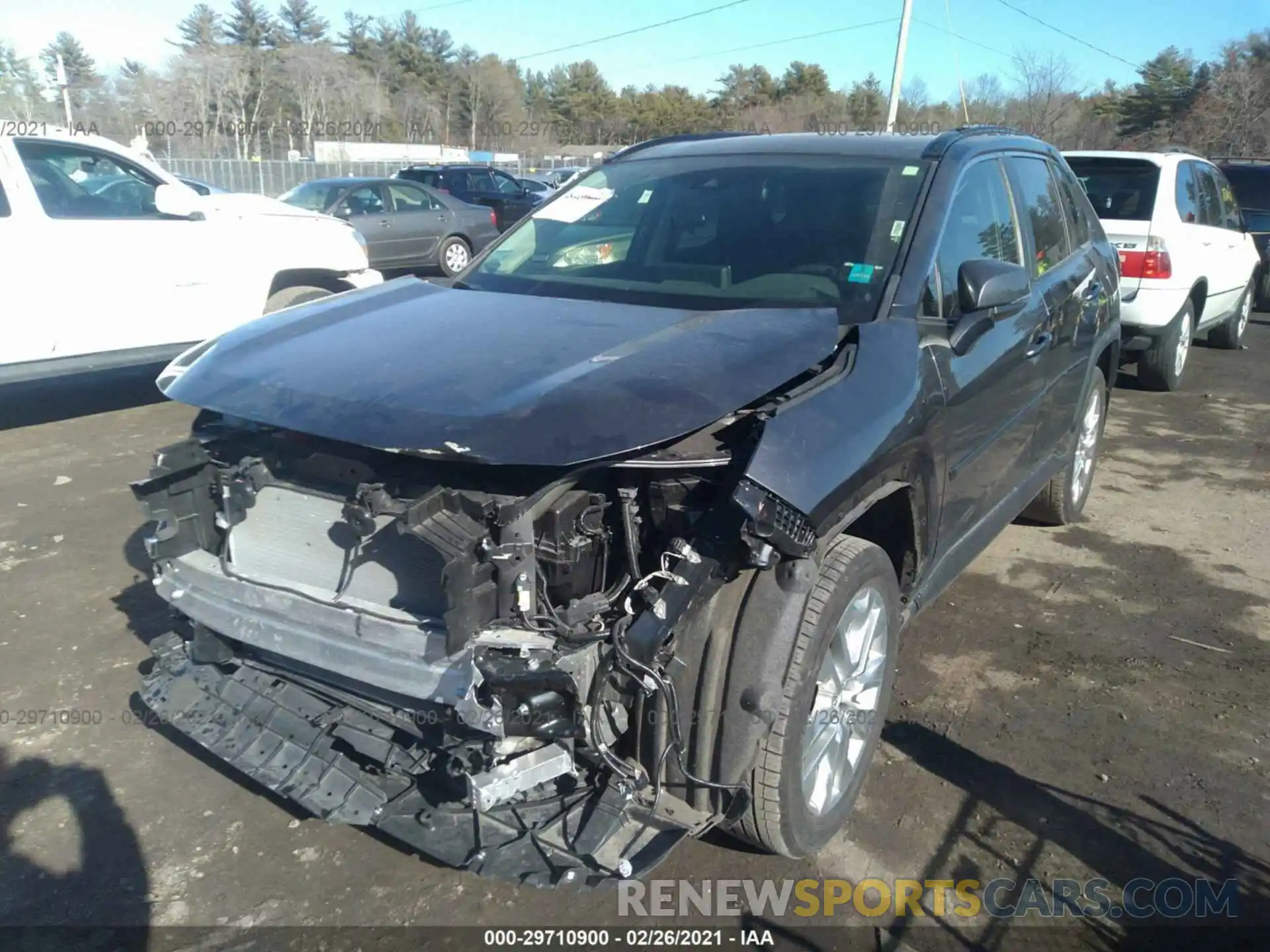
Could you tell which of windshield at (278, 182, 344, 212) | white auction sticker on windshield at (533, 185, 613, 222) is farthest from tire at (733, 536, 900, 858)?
windshield at (278, 182, 344, 212)

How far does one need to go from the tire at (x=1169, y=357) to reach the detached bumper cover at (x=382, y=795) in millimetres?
7496

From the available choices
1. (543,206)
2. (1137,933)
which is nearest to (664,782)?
(1137,933)

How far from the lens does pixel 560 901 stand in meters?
2.68

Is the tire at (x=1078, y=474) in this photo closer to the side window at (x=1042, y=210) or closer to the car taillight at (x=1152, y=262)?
the side window at (x=1042, y=210)

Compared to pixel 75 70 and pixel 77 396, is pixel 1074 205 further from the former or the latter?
pixel 75 70

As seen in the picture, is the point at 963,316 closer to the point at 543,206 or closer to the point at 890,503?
the point at 890,503

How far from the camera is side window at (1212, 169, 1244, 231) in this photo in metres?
9.36

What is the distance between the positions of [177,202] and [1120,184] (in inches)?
296

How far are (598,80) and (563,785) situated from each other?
75157mm

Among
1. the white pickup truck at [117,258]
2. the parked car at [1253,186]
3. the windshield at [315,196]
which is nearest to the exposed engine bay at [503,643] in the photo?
the white pickup truck at [117,258]

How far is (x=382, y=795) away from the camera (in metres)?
2.44

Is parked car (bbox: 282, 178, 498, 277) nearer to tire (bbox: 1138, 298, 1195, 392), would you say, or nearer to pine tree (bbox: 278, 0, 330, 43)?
tire (bbox: 1138, 298, 1195, 392)

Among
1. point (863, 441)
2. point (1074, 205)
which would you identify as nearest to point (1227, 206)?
point (1074, 205)

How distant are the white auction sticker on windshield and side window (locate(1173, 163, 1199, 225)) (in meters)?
6.17
